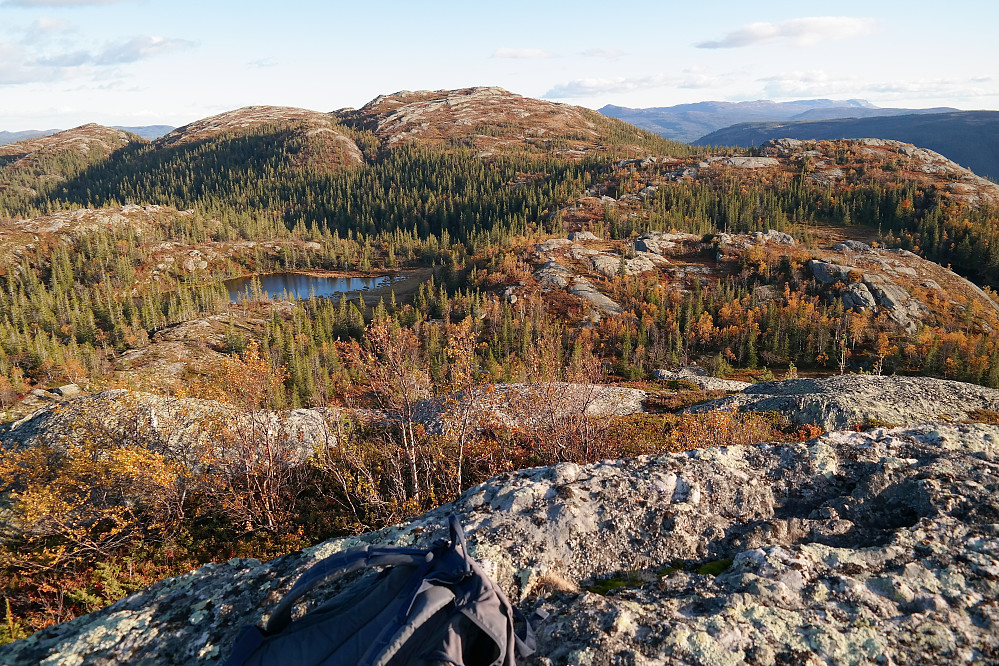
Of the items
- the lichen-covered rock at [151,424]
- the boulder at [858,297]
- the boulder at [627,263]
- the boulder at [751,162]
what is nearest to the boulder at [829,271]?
the boulder at [858,297]

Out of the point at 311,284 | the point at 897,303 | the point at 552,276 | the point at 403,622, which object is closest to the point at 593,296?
the point at 552,276

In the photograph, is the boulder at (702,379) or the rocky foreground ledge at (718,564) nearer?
the rocky foreground ledge at (718,564)

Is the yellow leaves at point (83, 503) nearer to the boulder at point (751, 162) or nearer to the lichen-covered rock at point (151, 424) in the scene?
the lichen-covered rock at point (151, 424)

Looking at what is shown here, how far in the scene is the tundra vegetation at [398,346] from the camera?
432 inches

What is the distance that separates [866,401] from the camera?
28422 mm

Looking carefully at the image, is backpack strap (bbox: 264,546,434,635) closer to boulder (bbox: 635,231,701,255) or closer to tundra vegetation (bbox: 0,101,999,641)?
tundra vegetation (bbox: 0,101,999,641)

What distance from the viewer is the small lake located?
144m

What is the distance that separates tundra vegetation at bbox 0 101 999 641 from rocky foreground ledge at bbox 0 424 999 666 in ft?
16.3

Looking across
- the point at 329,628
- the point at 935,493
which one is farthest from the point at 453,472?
the point at 935,493

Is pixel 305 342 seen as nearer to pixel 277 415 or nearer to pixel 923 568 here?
pixel 277 415

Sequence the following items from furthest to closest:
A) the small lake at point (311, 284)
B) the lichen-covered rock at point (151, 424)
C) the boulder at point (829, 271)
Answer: the small lake at point (311, 284)
the boulder at point (829, 271)
the lichen-covered rock at point (151, 424)

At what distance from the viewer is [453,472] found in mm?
12195

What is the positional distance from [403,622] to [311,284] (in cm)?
16451

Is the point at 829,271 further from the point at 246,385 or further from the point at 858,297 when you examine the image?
the point at 246,385
